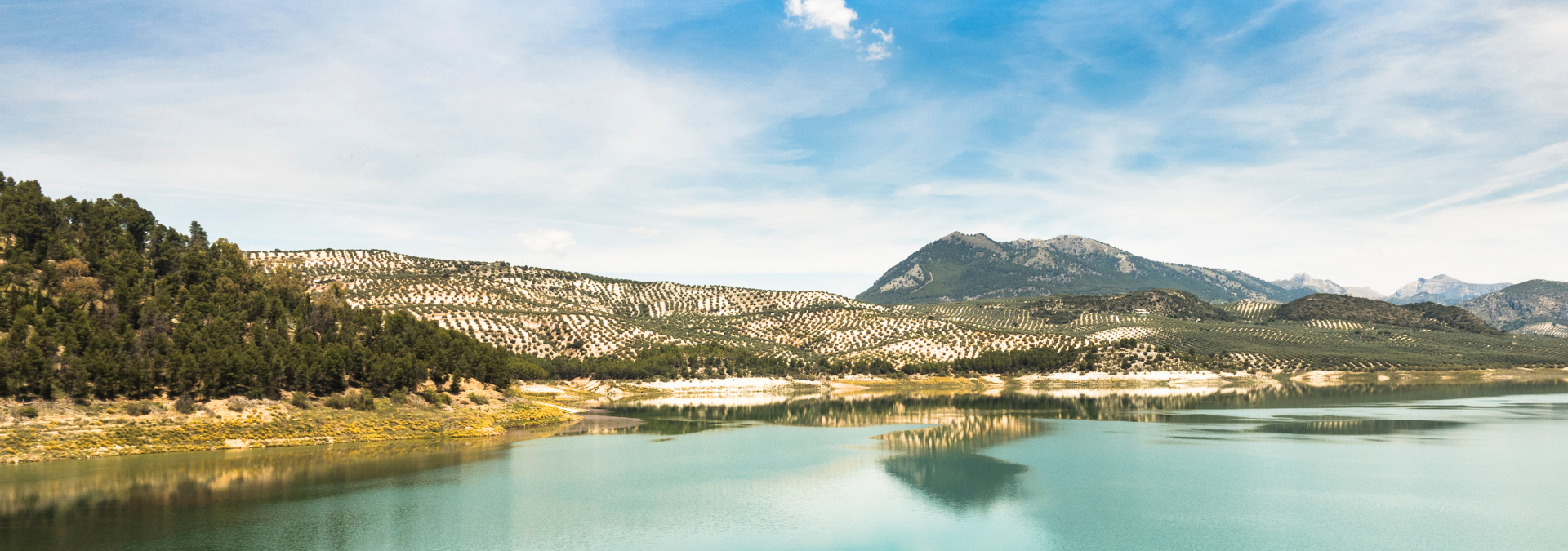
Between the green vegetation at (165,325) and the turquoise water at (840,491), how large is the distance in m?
8.93

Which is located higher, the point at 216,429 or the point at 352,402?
the point at 352,402

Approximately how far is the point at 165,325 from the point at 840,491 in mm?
59392

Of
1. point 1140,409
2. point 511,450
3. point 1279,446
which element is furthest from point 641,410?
point 1279,446

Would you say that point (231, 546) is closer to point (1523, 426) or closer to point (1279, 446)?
point (1279, 446)

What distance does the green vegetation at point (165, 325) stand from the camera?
192 feet

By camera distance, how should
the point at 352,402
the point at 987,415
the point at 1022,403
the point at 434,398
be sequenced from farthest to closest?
the point at 1022,403 < the point at 987,415 < the point at 434,398 < the point at 352,402

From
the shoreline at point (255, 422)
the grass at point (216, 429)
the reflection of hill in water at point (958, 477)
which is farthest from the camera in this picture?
the shoreline at point (255, 422)

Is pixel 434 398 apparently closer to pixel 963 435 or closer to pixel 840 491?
pixel 840 491

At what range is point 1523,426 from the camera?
7925 centimetres

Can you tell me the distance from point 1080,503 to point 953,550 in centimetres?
1281

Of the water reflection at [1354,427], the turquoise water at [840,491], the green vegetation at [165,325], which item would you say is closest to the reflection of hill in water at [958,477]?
the turquoise water at [840,491]

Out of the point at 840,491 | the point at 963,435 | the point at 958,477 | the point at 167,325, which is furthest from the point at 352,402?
the point at 963,435

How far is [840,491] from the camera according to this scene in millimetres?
46062

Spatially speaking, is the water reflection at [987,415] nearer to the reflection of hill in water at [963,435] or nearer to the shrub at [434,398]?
the reflection of hill in water at [963,435]
